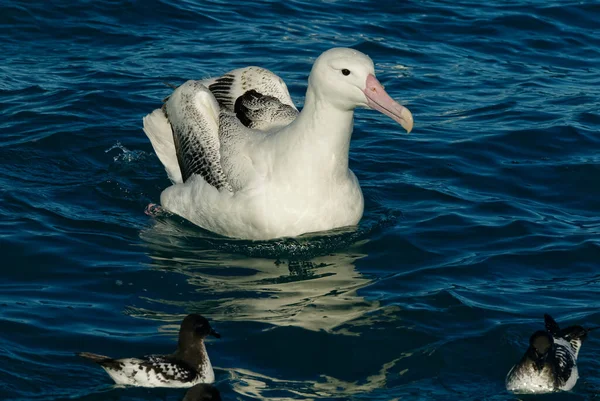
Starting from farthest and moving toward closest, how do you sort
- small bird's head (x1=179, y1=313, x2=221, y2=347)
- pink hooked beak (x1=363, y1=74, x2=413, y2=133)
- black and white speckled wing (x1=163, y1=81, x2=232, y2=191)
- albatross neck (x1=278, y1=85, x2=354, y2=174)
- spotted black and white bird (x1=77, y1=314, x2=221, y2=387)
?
1. black and white speckled wing (x1=163, y1=81, x2=232, y2=191)
2. albatross neck (x1=278, y1=85, x2=354, y2=174)
3. pink hooked beak (x1=363, y1=74, x2=413, y2=133)
4. small bird's head (x1=179, y1=313, x2=221, y2=347)
5. spotted black and white bird (x1=77, y1=314, x2=221, y2=387)

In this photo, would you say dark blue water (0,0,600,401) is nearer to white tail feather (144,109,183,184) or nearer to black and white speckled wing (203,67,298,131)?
white tail feather (144,109,183,184)

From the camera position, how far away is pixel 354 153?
1497cm

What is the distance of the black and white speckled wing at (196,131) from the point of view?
40.9ft

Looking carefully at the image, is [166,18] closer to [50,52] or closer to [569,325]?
[50,52]

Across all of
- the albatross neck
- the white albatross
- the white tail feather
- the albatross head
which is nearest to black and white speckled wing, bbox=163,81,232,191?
the white albatross

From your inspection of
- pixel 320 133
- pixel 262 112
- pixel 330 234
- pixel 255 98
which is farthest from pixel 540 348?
pixel 255 98

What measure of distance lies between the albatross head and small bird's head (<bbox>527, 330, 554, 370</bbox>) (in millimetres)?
2731

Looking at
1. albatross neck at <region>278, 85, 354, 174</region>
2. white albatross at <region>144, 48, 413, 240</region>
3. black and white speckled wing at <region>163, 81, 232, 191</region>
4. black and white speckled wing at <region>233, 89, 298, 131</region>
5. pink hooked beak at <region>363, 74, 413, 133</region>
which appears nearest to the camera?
pink hooked beak at <region>363, 74, 413, 133</region>

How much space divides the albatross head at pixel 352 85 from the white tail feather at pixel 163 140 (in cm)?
289

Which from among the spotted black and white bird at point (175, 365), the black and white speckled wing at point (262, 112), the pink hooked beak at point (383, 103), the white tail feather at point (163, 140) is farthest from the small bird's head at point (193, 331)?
the white tail feather at point (163, 140)

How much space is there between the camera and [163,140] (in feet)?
45.7

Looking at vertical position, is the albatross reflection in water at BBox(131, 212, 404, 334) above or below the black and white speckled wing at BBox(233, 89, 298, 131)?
below

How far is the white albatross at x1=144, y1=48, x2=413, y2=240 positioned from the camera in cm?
1125

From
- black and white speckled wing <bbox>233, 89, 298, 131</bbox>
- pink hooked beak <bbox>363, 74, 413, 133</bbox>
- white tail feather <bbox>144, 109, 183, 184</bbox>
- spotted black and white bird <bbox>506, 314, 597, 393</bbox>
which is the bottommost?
spotted black and white bird <bbox>506, 314, 597, 393</bbox>
